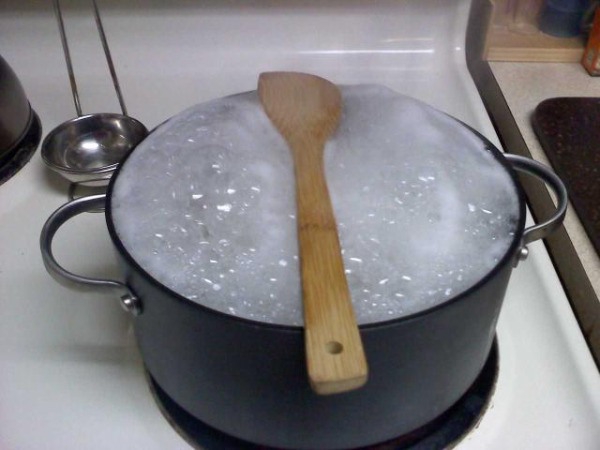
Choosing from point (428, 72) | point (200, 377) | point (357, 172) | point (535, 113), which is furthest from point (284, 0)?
point (200, 377)

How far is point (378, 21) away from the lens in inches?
32.5

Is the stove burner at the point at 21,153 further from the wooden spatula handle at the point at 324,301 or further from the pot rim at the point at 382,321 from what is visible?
the wooden spatula handle at the point at 324,301

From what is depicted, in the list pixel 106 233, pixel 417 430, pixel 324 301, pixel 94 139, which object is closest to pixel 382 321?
pixel 324 301

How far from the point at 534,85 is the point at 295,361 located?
613 mm

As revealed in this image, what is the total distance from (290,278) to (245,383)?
0.07 m

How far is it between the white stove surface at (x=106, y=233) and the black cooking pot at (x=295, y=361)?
0.09 metres

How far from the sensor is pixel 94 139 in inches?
30.5

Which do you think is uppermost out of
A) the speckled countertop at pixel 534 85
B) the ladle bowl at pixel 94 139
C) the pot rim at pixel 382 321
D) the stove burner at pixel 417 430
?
the pot rim at pixel 382 321

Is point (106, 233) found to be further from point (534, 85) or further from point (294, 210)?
point (534, 85)

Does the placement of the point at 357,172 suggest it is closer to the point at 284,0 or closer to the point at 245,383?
the point at 245,383

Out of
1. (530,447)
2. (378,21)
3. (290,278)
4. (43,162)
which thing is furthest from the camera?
(378,21)

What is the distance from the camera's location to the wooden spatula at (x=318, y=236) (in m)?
0.32

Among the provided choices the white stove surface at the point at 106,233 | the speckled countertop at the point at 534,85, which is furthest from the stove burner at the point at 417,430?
the speckled countertop at the point at 534,85

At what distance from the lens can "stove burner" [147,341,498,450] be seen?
18.8 inches
